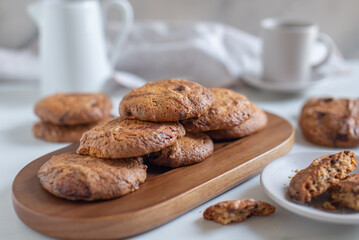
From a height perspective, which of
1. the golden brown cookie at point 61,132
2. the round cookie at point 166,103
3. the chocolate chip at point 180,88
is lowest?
the golden brown cookie at point 61,132

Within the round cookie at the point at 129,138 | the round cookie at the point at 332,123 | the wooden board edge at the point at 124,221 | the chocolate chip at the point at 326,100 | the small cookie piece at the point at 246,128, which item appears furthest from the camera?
the chocolate chip at the point at 326,100

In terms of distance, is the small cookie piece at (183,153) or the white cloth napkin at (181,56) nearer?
the small cookie piece at (183,153)

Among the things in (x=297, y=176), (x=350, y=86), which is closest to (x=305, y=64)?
(x=350, y=86)

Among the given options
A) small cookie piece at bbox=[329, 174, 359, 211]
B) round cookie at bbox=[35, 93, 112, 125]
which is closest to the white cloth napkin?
round cookie at bbox=[35, 93, 112, 125]

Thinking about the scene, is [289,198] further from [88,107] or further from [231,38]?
[231,38]

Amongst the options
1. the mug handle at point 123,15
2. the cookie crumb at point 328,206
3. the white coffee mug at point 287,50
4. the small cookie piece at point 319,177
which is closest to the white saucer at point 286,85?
the white coffee mug at point 287,50

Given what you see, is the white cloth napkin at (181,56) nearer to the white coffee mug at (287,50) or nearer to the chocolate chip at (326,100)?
the white coffee mug at (287,50)

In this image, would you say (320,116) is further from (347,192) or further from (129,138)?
(129,138)

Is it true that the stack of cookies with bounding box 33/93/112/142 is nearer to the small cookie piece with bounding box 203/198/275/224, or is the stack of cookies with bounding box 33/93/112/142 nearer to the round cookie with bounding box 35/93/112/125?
the round cookie with bounding box 35/93/112/125
